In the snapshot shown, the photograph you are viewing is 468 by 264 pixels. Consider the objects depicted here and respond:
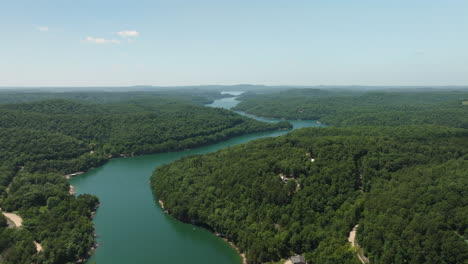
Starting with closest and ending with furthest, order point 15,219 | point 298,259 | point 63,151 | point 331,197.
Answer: point 298,259 → point 331,197 → point 15,219 → point 63,151

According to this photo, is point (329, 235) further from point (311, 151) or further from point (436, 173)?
point (311, 151)

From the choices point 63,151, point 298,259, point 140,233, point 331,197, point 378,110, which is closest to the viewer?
point 298,259

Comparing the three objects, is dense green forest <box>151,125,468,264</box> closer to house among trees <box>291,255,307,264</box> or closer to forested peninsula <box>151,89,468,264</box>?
forested peninsula <box>151,89,468,264</box>

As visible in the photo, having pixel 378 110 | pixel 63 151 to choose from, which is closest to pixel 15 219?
pixel 63 151

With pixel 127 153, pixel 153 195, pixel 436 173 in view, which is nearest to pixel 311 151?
pixel 436 173

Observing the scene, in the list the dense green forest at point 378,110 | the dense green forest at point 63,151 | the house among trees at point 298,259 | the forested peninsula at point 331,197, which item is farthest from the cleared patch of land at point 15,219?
the dense green forest at point 378,110

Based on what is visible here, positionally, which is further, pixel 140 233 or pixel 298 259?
pixel 140 233

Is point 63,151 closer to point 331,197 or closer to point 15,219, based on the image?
point 15,219
